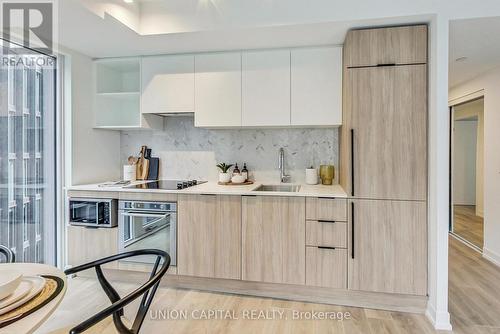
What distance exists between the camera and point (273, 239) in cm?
248

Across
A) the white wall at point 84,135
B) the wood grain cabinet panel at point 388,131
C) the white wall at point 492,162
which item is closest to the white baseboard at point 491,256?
the white wall at point 492,162

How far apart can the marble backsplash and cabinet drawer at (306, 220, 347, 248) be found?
81 cm

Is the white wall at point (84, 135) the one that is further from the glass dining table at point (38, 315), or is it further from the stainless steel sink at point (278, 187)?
the glass dining table at point (38, 315)

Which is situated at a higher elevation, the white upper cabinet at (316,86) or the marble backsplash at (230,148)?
the white upper cabinet at (316,86)

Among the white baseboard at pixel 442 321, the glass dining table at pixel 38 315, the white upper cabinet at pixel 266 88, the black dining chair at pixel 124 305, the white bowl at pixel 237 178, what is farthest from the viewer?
the white bowl at pixel 237 178

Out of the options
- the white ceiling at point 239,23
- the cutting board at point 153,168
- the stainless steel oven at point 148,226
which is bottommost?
the stainless steel oven at point 148,226

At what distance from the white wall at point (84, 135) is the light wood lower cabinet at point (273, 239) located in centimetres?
177

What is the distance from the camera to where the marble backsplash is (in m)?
3.11

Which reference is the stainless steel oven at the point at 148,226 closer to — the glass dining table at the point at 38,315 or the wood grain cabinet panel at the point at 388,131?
the glass dining table at the point at 38,315

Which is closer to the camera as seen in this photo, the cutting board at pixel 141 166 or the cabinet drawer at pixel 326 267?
the cabinet drawer at pixel 326 267

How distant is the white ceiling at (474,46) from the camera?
2.19 m

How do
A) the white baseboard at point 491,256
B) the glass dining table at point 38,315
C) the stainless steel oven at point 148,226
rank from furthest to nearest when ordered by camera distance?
the white baseboard at point 491,256 < the stainless steel oven at point 148,226 < the glass dining table at point 38,315

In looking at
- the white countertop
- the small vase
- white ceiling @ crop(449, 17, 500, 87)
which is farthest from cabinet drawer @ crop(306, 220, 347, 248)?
white ceiling @ crop(449, 17, 500, 87)

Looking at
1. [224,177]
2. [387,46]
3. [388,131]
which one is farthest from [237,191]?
[387,46]
